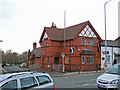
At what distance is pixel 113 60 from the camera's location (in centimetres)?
3206

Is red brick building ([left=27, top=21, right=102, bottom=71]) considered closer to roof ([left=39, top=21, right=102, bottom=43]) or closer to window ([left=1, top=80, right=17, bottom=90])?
roof ([left=39, top=21, right=102, bottom=43])

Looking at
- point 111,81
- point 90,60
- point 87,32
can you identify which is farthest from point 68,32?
point 111,81

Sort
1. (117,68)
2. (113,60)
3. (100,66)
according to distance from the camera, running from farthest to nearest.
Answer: (113,60)
(100,66)
(117,68)

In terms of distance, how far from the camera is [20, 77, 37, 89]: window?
20.6 feet

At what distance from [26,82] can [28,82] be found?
0.32 feet

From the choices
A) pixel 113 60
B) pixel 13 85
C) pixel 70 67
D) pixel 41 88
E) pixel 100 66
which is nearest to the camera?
pixel 13 85

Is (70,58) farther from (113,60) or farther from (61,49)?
(113,60)

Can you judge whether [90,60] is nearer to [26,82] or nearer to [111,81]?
[111,81]

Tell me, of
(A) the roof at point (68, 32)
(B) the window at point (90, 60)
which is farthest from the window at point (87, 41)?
(B) the window at point (90, 60)

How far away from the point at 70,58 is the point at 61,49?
11.5 feet

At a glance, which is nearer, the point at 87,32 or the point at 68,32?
the point at 87,32

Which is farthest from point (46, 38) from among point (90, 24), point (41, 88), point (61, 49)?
point (41, 88)

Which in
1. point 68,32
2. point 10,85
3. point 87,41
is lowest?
point 10,85

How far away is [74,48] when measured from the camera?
1064 inches
